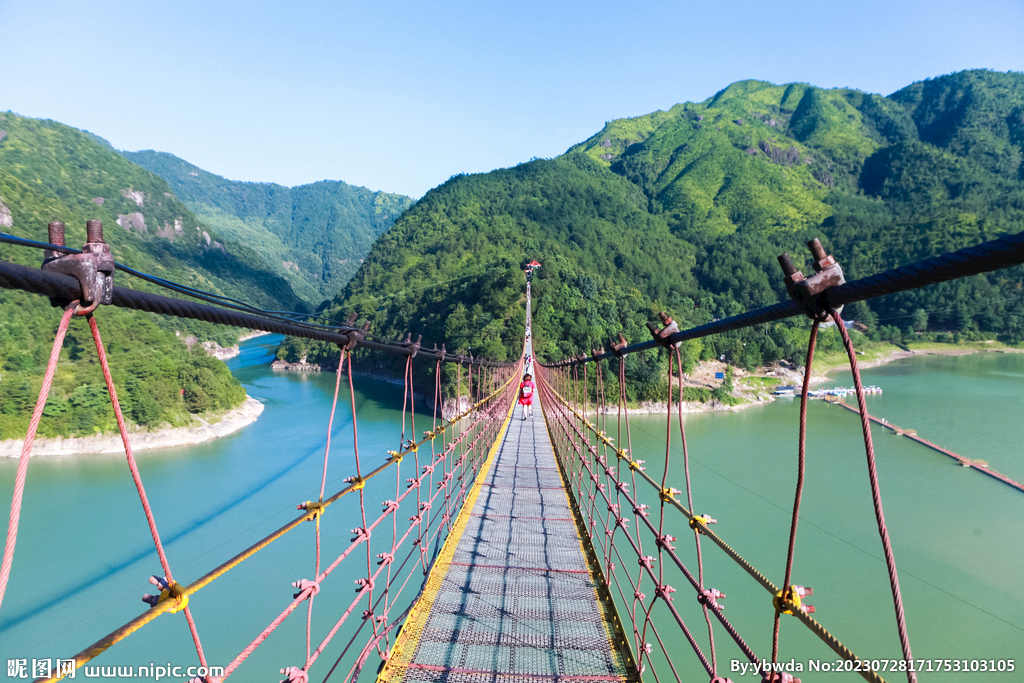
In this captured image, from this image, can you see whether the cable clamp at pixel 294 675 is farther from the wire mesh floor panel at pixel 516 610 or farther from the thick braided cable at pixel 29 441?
the thick braided cable at pixel 29 441

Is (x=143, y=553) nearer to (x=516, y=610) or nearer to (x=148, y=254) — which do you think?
(x=516, y=610)

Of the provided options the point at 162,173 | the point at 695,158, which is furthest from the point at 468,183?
the point at 162,173

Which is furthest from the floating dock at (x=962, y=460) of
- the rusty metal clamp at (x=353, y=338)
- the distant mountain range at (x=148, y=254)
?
the distant mountain range at (x=148, y=254)

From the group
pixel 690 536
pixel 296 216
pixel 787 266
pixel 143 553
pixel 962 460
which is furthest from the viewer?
pixel 296 216

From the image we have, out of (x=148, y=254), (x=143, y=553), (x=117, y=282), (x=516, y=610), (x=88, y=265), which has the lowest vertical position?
(x=143, y=553)

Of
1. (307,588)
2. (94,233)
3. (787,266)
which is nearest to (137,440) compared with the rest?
(307,588)

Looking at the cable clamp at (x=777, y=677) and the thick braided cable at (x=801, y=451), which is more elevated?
the thick braided cable at (x=801, y=451)

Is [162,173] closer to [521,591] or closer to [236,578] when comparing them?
[236,578]
